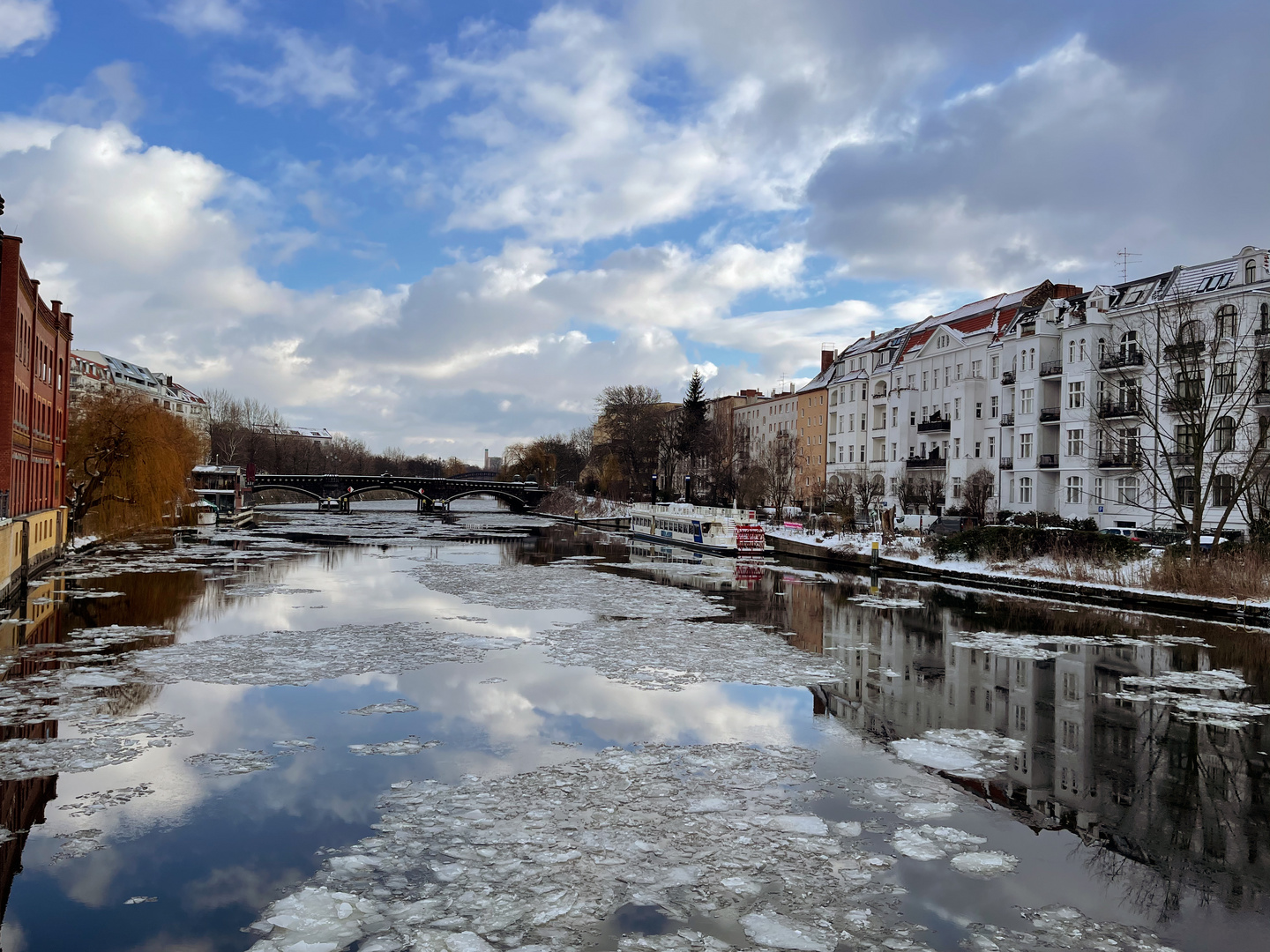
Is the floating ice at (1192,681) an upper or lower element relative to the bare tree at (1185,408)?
lower

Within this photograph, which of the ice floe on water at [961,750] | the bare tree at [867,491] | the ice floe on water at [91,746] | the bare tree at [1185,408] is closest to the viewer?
the ice floe on water at [91,746]

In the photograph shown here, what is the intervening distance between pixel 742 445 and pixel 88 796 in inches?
3454

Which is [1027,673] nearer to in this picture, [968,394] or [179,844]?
[179,844]

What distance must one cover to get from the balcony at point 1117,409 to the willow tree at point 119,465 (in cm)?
4871

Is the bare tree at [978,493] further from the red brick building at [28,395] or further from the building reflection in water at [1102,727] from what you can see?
the red brick building at [28,395]

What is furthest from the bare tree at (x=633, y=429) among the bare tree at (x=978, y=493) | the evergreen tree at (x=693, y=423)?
the bare tree at (x=978, y=493)

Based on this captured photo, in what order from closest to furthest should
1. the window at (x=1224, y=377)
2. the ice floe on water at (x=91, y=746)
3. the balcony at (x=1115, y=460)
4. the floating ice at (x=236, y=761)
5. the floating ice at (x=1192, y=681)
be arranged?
the ice floe on water at (x=91, y=746), the floating ice at (x=236, y=761), the floating ice at (x=1192, y=681), the window at (x=1224, y=377), the balcony at (x=1115, y=460)

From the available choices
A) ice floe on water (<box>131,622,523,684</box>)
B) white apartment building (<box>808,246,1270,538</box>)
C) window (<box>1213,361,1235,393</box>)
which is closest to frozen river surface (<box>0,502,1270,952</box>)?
ice floe on water (<box>131,622,523,684</box>)

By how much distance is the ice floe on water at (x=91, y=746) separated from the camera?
10.5 metres

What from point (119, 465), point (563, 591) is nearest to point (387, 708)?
point (563, 591)

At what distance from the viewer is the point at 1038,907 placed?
292 inches

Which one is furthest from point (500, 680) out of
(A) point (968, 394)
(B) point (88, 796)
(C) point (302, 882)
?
(A) point (968, 394)

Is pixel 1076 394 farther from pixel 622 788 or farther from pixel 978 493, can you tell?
pixel 622 788

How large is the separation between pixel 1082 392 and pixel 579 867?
4761 centimetres
